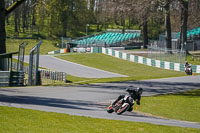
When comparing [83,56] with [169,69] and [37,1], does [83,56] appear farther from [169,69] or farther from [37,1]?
[37,1]

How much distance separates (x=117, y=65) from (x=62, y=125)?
36.9m

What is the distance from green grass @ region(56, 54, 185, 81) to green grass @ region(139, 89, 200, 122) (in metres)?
17.6

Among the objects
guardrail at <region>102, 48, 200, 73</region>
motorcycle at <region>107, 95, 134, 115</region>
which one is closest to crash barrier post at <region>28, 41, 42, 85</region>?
motorcycle at <region>107, 95, 134, 115</region>

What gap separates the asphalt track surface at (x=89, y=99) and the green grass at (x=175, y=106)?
1.32 m

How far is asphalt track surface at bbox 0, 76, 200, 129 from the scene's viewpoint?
14297 millimetres

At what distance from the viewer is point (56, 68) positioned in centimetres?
4484

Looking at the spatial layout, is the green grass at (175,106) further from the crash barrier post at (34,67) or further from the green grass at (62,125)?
the crash barrier post at (34,67)

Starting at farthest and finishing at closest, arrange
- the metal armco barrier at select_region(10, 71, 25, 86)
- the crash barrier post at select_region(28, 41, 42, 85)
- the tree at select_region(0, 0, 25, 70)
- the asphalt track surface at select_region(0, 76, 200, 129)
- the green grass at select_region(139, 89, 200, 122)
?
the tree at select_region(0, 0, 25, 70), the crash barrier post at select_region(28, 41, 42, 85), the metal armco barrier at select_region(10, 71, 25, 86), the green grass at select_region(139, 89, 200, 122), the asphalt track surface at select_region(0, 76, 200, 129)

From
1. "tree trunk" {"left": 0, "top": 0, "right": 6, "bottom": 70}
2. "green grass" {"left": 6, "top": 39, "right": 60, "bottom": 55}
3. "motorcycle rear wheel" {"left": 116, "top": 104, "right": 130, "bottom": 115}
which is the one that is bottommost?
→ "motorcycle rear wheel" {"left": 116, "top": 104, "right": 130, "bottom": 115}

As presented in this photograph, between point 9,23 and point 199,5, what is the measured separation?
64.4m

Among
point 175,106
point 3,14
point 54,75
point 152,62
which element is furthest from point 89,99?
point 152,62

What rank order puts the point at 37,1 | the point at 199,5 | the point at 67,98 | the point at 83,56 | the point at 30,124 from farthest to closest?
the point at 83,56 < the point at 199,5 < the point at 37,1 < the point at 67,98 < the point at 30,124

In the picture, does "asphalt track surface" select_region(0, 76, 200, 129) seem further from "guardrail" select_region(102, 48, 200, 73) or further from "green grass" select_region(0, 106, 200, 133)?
"guardrail" select_region(102, 48, 200, 73)

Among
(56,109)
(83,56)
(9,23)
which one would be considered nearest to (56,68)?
(83,56)
